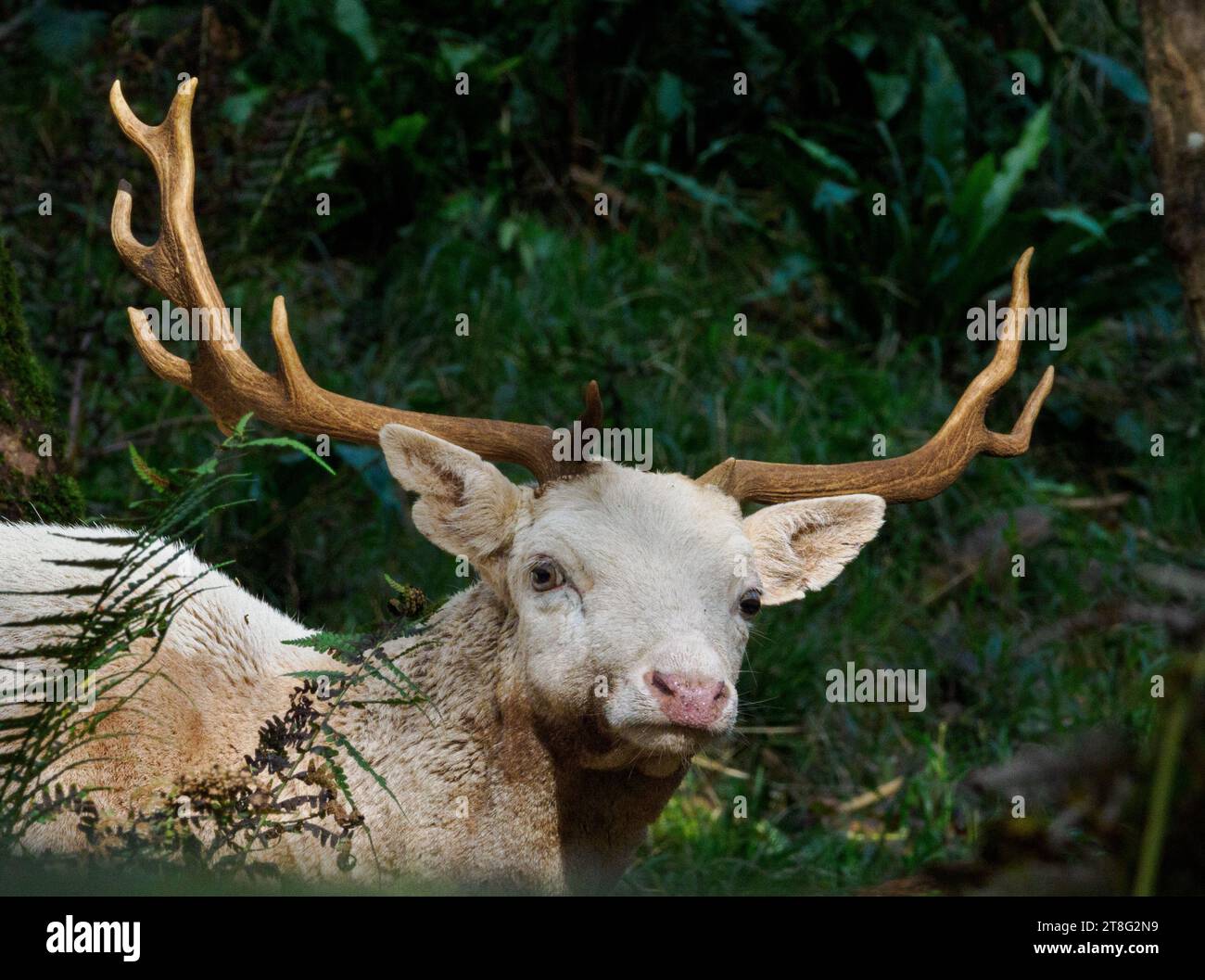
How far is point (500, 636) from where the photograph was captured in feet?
13.1

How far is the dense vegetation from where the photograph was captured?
23.1 feet

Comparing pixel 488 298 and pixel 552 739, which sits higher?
pixel 488 298

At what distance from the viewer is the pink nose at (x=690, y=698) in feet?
11.3

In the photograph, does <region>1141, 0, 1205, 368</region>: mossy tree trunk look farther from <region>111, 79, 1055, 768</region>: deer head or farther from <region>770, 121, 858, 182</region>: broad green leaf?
<region>770, 121, 858, 182</region>: broad green leaf

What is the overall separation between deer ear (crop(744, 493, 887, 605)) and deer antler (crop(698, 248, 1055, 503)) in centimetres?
10

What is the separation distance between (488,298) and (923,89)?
312cm

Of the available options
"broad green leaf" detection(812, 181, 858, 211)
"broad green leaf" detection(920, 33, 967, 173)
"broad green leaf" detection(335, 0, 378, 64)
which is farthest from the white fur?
"broad green leaf" detection(920, 33, 967, 173)

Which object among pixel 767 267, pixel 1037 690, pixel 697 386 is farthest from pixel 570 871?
pixel 767 267

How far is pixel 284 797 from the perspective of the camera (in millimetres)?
3746

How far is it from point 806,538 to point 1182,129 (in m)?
2.33

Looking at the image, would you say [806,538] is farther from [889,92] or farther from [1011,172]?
[889,92]

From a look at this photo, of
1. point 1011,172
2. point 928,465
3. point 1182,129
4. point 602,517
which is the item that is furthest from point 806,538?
point 1011,172
